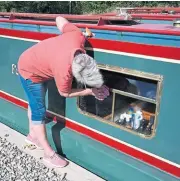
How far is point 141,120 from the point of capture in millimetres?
2936

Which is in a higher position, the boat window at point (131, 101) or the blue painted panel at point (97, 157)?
the boat window at point (131, 101)

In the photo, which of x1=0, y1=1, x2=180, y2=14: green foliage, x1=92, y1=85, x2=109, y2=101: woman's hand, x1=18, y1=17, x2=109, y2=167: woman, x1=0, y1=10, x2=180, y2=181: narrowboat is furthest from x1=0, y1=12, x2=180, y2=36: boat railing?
x1=0, y1=1, x2=180, y2=14: green foliage

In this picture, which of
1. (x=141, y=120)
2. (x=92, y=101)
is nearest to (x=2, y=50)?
(x=92, y=101)

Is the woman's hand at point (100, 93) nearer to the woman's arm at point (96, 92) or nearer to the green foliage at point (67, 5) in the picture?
the woman's arm at point (96, 92)

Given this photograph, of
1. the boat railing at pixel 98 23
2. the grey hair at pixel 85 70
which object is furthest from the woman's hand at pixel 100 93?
the boat railing at pixel 98 23

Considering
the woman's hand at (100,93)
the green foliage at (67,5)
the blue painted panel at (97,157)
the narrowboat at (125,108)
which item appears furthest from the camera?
the green foliage at (67,5)

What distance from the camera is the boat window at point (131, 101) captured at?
2.72 meters

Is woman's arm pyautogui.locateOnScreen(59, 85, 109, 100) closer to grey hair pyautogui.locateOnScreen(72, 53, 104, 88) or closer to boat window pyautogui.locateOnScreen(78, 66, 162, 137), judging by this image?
boat window pyautogui.locateOnScreen(78, 66, 162, 137)

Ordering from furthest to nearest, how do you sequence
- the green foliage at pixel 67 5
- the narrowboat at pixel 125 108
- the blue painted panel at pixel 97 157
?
the green foliage at pixel 67 5, the blue painted panel at pixel 97 157, the narrowboat at pixel 125 108

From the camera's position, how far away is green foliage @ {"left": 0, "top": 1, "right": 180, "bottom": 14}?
71.0 ft

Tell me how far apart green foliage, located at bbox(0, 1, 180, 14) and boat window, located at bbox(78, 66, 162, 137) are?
18048 mm

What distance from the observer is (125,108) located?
10.0 feet

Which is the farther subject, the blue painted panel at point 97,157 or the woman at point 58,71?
the blue painted panel at point 97,157

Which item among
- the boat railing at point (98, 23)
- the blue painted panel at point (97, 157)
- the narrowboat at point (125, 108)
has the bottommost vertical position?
the blue painted panel at point (97, 157)
